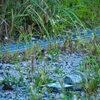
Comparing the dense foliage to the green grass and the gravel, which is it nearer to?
the green grass

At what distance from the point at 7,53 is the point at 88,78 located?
1.01m

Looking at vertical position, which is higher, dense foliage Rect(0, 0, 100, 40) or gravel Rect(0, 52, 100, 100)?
dense foliage Rect(0, 0, 100, 40)

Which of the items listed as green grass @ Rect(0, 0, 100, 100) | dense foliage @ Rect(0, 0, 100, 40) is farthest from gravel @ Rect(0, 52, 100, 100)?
dense foliage @ Rect(0, 0, 100, 40)

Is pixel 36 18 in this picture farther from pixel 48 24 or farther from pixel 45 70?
pixel 45 70

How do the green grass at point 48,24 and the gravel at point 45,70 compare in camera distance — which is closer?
the gravel at point 45,70

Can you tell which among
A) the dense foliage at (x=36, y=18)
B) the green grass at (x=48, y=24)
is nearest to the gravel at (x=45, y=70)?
the green grass at (x=48, y=24)

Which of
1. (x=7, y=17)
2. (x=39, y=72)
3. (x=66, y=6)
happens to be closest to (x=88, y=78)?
(x=39, y=72)

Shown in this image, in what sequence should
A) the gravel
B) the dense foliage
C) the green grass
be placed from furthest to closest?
1. the dense foliage
2. the green grass
3. the gravel

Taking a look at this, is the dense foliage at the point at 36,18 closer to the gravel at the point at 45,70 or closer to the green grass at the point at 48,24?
the green grass at the point at 48,24

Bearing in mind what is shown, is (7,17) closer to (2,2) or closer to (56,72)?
(2,2)

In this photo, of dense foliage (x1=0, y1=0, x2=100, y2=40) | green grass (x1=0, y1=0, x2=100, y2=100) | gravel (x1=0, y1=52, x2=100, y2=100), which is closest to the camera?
gravel (x1=0, y1=52, x2=100, y2=100)

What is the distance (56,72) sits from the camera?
11.1 feet

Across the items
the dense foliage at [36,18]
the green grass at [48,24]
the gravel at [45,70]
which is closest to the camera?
the gravel at [45,70]

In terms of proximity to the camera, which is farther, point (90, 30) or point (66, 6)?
point (66, 6)
